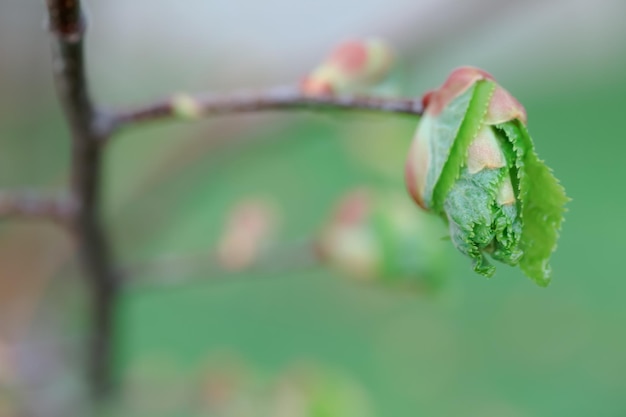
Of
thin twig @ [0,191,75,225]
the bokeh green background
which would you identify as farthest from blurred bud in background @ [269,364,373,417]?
thin twig @ [0,191,75,225]

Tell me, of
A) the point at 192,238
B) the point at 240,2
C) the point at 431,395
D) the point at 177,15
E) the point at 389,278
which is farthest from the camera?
the point at 240,2

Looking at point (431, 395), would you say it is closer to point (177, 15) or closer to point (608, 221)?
point (608, 221)

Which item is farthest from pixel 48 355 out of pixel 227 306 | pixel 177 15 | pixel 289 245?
pixel 177 15

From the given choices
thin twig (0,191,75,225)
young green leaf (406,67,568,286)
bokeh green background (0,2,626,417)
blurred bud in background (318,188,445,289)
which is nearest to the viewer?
young green leaf (406,67,568,286)

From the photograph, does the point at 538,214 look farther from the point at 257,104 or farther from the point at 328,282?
the point at 328,282

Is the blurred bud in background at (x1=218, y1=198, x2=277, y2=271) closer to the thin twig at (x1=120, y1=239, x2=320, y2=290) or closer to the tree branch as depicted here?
the thin twig at (x1=120, y1=239, x2=320, y2=290)

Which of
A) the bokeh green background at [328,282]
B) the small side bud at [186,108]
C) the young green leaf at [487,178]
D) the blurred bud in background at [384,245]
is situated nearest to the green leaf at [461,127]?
the young green leaf at [487,178]

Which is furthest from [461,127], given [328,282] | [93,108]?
[328,282]
